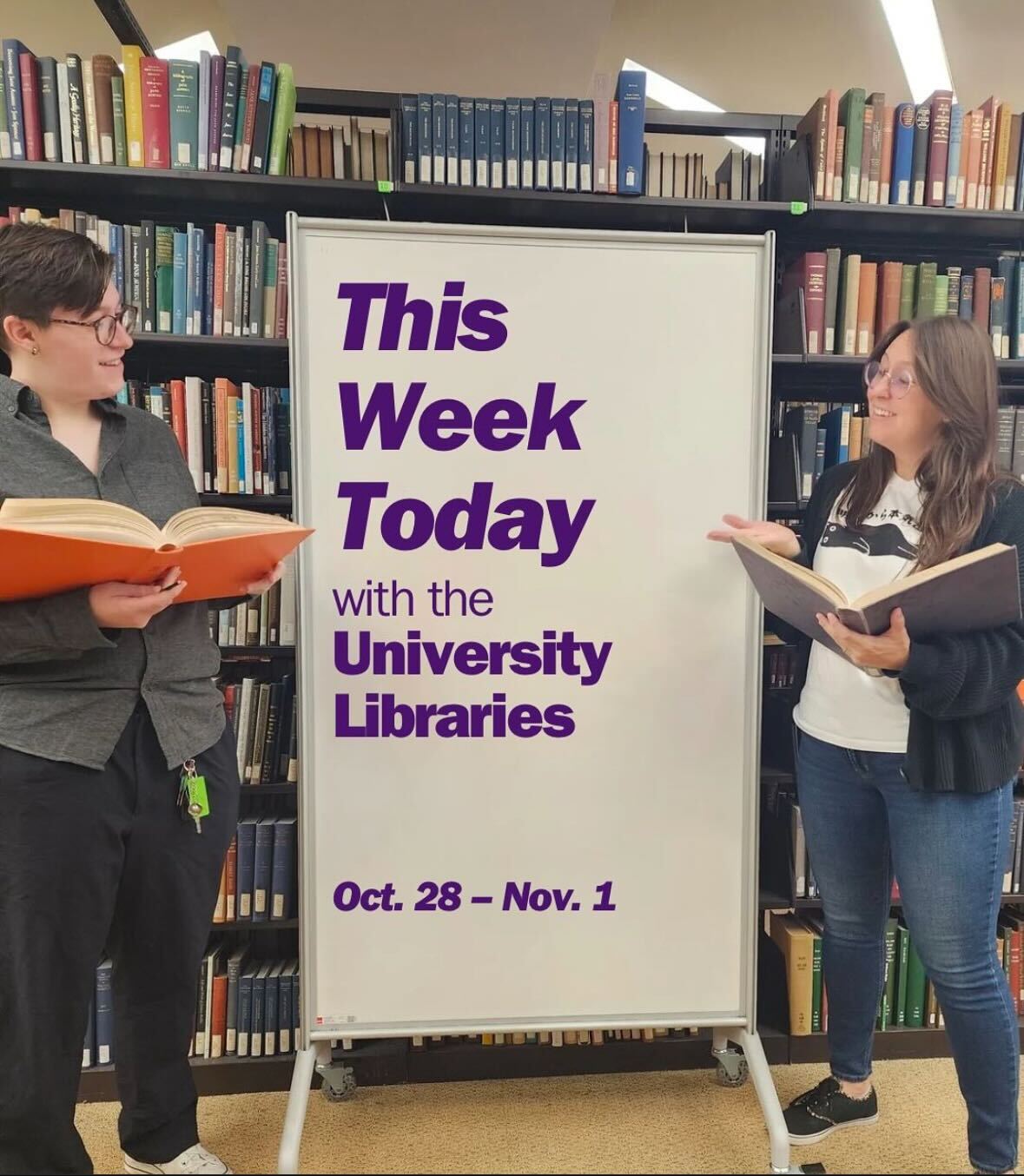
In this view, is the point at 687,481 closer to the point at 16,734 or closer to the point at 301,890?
the point at 301,890

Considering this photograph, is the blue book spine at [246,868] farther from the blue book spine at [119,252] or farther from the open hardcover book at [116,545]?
the blue book spine at [119,252]

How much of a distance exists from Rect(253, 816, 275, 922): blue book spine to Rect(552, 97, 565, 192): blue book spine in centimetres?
162

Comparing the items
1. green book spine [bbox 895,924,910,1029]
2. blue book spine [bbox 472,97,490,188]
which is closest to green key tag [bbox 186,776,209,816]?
blue book spine [bbox 472,97,490,188]

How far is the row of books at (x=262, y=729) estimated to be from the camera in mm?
1719

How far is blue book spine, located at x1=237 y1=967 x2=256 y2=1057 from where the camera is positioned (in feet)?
5.68

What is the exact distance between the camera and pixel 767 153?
1869 millimetres

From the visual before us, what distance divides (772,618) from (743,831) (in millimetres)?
550

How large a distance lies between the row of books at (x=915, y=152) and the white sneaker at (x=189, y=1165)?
93.0 inches

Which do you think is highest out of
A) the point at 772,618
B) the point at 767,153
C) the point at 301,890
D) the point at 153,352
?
the point at 767,153

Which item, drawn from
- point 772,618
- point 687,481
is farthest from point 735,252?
point 772,618

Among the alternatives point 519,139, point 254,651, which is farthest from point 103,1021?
point 519,139

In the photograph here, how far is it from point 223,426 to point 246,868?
1013mm

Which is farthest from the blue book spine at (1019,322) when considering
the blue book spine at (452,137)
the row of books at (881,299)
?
the blue book spine at (452,137)

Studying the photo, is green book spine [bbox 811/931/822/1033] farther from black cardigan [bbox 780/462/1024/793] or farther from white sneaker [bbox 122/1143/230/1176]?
white sneaker [bbox 122/1143/230/1176]
